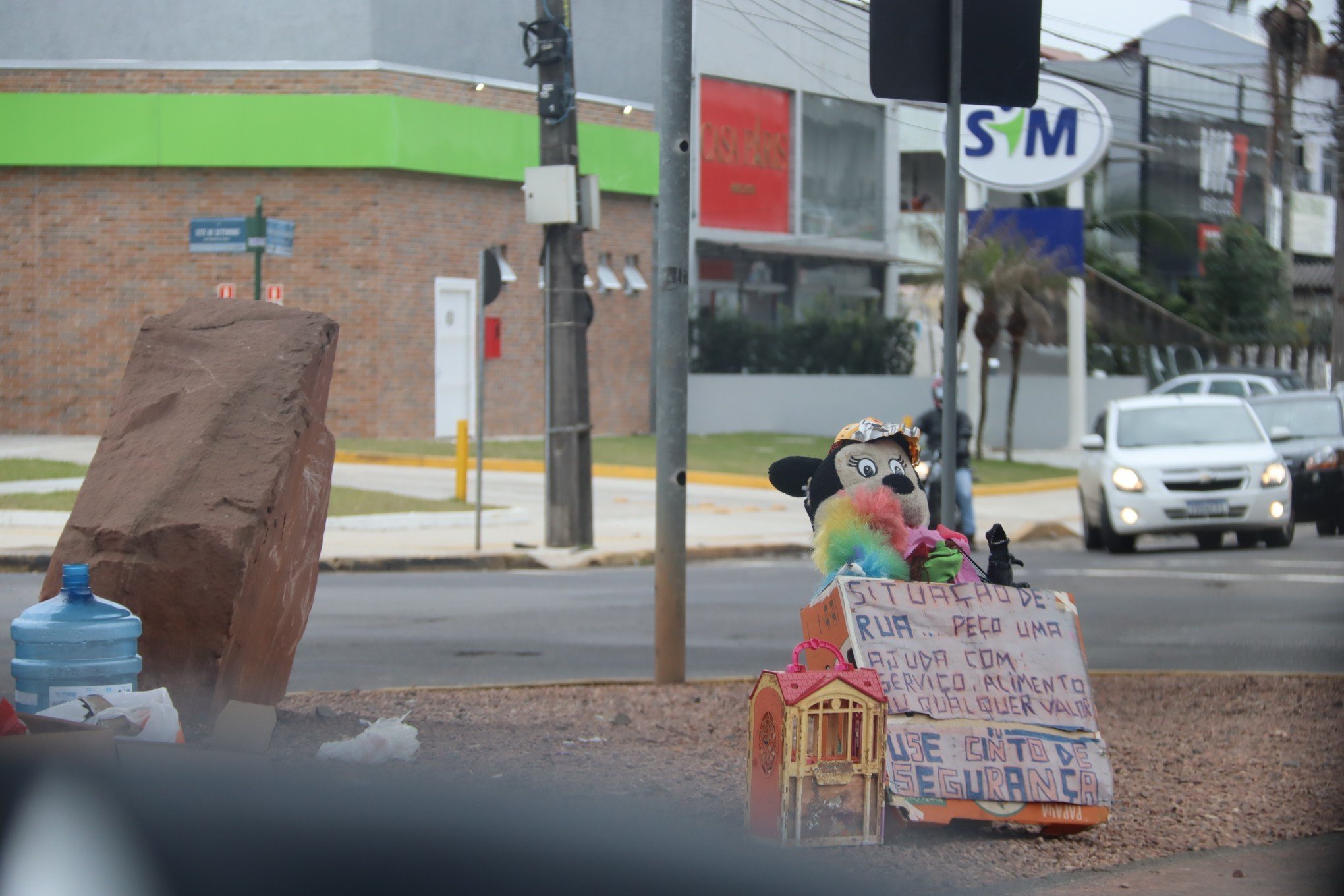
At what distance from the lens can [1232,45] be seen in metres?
25.5

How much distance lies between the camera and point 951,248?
6.14 metres

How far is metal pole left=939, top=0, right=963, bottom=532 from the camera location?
20.0ft

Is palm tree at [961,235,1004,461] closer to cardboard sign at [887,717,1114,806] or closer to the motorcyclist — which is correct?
the motorcyclist

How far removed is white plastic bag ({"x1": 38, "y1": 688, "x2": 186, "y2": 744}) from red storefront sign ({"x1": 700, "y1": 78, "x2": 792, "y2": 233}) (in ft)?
32.6

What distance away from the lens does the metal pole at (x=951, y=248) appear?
609 cm

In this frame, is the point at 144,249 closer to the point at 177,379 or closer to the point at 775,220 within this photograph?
the point at 177,379

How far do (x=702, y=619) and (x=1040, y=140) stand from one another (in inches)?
460

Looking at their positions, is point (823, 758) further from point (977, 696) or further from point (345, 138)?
point (345, 138)

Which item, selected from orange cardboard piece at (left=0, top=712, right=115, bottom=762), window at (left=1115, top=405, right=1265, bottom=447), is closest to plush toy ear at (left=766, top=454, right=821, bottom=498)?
orange cardboard piece at (left=0, top=712, right=115, bottom=762)

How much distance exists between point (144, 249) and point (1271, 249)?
1359 inches

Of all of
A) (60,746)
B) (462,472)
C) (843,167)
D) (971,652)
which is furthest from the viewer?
(843,167)

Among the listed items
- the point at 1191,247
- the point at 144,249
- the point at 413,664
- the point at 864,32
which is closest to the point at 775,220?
the point at 144,249

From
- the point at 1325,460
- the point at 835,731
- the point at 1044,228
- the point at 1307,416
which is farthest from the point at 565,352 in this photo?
the point at 1044,228

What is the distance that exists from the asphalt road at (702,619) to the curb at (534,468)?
689 centimetres
